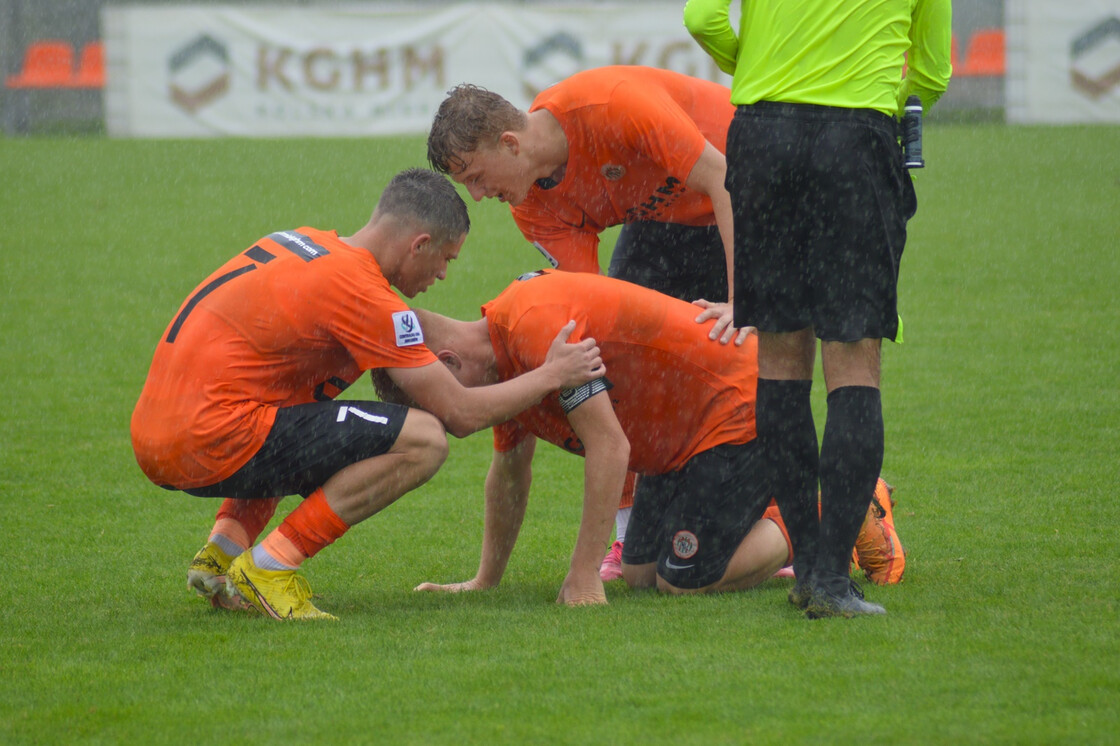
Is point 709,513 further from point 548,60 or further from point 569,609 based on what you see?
point 548,60

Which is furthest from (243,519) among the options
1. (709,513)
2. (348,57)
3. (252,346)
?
(348,57)

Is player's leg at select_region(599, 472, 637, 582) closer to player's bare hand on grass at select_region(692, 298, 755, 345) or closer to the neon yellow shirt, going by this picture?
player's bare hand on grass at select_region(692, 298, 755, 345)

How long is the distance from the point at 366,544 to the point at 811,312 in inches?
92.5

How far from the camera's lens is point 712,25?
3551 mm

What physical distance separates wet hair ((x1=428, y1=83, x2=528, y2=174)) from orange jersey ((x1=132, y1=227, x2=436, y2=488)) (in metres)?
0.53

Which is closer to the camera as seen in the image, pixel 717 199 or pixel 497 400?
pixel 497 400

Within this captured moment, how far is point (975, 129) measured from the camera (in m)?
19.5

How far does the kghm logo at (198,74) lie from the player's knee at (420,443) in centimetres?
1572

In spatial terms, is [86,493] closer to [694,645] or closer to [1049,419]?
[694,645]

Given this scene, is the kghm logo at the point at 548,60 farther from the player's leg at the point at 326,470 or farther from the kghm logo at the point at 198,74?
the player's leg at the point at 326,470

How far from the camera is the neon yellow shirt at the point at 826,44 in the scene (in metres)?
3.40

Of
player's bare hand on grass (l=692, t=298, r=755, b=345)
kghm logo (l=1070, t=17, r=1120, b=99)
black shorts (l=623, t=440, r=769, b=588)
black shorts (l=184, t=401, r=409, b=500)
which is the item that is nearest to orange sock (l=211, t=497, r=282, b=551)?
black shorts (l=184, t=401, r=409, b=500)

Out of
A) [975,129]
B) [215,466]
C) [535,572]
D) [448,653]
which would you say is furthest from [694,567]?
[975,129]

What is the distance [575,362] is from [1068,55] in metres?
15.7
